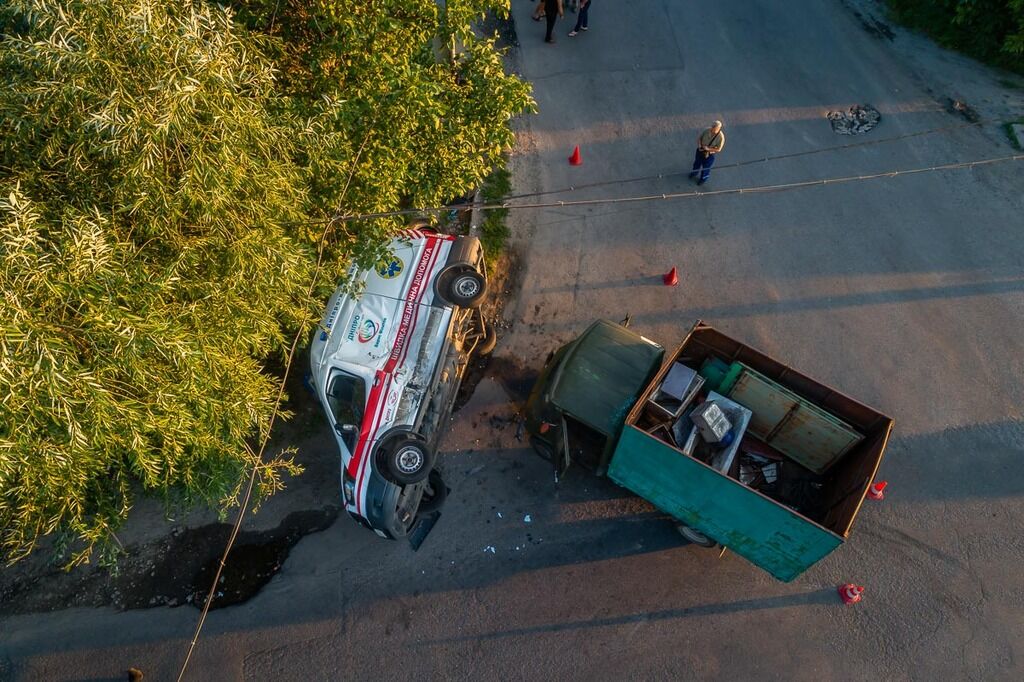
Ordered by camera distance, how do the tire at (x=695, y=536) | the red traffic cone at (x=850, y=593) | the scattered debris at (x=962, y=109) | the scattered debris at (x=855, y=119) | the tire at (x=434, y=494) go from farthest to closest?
the scattered debris at (x=962, y=109) < the scattered debris at (x=855, y=119) < the tire at (x=434, y=494) < the tire at (x=695, y=536) < the red traffic cone at (x=850, y=593)

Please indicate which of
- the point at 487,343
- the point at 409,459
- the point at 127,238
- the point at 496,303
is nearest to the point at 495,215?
the point at 496,303

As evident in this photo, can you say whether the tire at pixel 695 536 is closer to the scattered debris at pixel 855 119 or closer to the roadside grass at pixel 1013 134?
the scattered debris at pixel 855 119

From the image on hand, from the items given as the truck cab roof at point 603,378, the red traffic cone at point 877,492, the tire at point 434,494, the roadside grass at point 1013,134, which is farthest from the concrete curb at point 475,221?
the roadside grass at point 1013,134

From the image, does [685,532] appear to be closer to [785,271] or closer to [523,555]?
[523,555]

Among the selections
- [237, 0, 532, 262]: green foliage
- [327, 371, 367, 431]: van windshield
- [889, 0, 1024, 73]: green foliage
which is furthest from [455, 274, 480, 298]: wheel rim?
[889, 0, 1024, 73]: green foliage

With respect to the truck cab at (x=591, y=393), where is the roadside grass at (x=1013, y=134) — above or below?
above

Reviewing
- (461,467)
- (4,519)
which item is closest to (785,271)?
(461,467)

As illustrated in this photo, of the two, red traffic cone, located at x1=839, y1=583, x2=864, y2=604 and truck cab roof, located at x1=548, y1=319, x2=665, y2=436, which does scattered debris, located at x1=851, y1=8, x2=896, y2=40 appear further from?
red traffic cone, located at x1=839, y1=583, x2=864, y2=604
